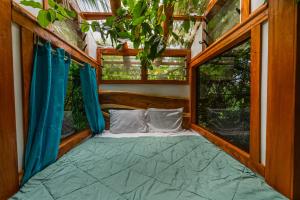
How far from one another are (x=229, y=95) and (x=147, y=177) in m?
1.25

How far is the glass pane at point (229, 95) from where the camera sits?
4.88 ft

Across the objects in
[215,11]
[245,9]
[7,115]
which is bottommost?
[7,115]

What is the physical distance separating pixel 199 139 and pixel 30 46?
215 cm

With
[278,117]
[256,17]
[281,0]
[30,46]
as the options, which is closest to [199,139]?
[278,117]

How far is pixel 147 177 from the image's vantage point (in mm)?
1229

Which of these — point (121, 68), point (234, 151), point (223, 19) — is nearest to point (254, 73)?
point (234, 151)

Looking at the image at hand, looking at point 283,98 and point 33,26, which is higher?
point 33,26

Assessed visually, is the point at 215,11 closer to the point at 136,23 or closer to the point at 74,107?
the point at 136,23

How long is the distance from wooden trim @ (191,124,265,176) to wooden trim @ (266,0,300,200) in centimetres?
14

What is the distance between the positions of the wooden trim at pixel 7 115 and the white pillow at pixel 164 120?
1931 mm

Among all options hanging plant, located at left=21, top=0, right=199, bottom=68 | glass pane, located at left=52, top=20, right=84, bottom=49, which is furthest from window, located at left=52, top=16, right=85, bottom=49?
hanging plant, located at left=21, top=0, right=199, bottom=68

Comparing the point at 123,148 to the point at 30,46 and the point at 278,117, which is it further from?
the point at 278,117

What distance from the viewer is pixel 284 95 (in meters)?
0.95

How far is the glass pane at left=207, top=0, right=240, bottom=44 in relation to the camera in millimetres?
1565
